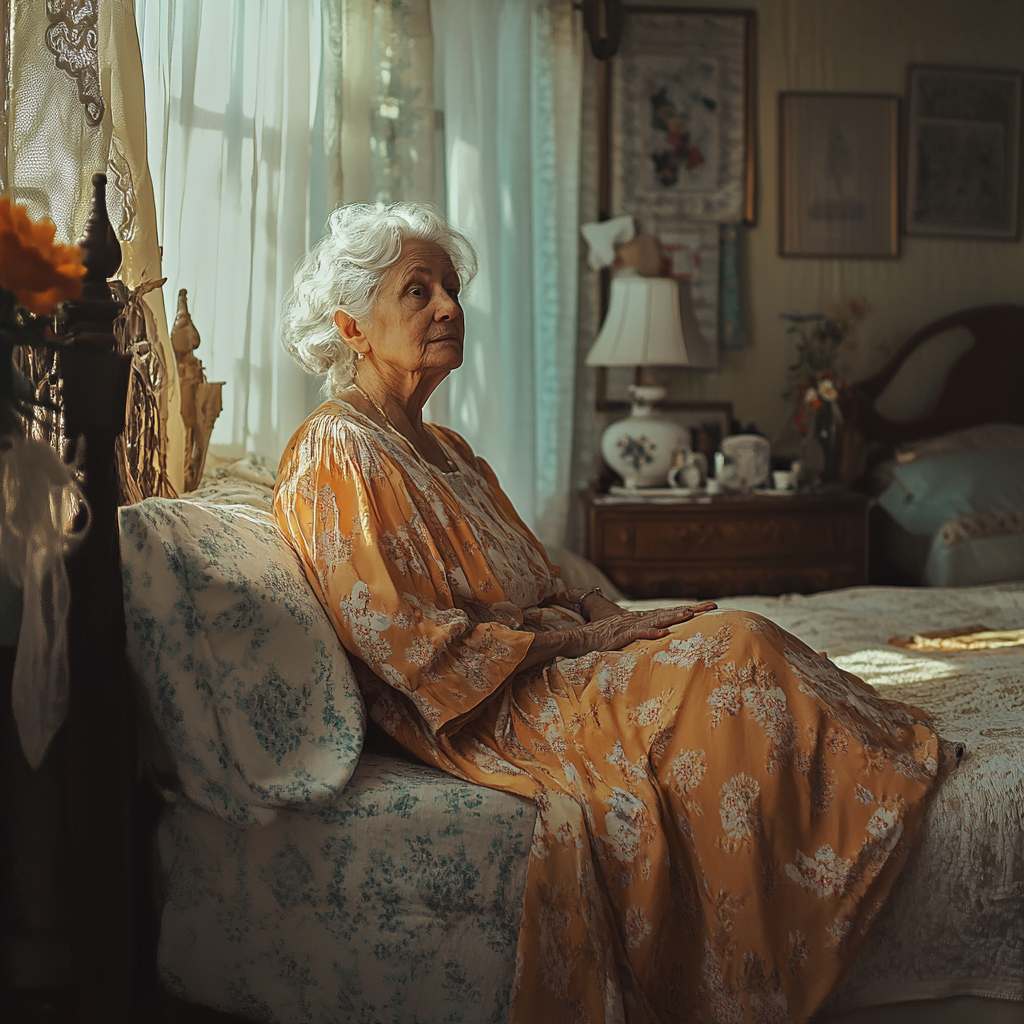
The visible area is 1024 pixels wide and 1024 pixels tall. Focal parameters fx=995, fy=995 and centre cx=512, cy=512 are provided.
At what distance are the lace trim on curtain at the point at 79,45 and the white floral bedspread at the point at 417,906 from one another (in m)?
0.99

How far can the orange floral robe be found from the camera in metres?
1.24

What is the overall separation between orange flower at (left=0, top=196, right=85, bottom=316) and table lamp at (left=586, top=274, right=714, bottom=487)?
270 cm

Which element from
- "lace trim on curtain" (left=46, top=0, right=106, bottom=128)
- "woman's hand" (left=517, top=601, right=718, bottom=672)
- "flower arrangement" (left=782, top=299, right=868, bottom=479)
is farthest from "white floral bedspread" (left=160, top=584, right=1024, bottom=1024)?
"flower arrangement" (left=782, top=299, right=868, bottom=479)

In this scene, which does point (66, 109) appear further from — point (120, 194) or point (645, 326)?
point (645, 326)

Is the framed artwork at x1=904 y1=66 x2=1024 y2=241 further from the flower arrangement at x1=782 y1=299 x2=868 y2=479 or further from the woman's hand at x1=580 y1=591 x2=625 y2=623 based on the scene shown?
the woman's hand at x1=580 y1=591 x2=625 y2=623

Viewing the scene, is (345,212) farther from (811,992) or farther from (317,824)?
(811,992)

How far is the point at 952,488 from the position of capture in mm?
3537

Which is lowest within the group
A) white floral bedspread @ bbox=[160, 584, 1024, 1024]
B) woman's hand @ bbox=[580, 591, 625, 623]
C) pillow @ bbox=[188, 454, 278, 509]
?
white floral bedspread @ bbox=[160, 584, 1024, 1024]

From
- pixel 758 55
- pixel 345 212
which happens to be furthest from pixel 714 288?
pixel 345 212

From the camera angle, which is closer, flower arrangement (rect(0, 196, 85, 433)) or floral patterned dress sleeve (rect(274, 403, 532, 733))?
flower arrangement (rect(0, 196, 85, 433))

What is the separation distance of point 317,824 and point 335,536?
1.32 ft

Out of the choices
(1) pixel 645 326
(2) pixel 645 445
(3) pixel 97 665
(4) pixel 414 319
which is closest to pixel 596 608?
(4) pixel 414 319

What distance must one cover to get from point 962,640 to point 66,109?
1971 mm

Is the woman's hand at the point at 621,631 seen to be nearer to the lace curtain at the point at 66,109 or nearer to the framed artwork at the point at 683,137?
the lace curtain at the point at 66,109
